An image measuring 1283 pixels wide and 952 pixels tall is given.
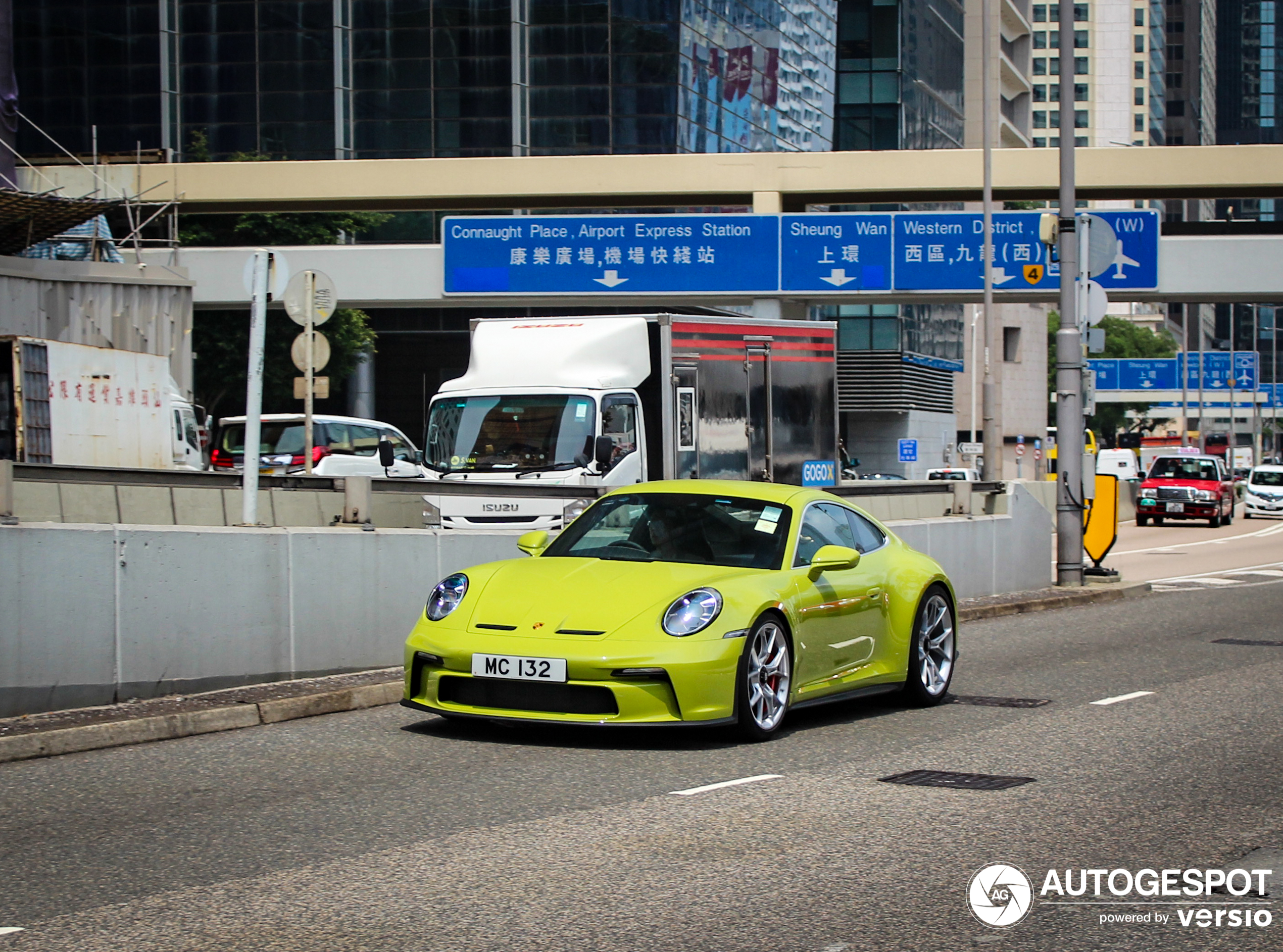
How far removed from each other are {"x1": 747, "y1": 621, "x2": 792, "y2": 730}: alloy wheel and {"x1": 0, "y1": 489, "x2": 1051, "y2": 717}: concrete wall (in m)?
3.19

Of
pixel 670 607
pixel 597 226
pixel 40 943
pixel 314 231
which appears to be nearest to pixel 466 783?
pixel 670 607

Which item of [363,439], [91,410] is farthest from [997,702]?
[363,439]

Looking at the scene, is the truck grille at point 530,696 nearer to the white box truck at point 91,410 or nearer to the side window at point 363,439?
the white box truck at point 91,410

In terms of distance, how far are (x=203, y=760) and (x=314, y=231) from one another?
3961cm

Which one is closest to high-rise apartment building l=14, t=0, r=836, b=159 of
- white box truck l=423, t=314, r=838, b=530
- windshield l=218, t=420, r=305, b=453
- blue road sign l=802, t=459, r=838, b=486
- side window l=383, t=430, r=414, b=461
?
side window l=383, t=430, r=414, b=461

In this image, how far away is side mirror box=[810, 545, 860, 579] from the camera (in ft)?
28.3

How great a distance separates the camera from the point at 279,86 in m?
55.4

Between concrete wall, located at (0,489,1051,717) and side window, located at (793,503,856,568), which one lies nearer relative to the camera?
concrete wall, located at (0,489,1051,717)

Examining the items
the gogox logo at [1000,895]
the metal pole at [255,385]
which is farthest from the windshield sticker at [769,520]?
the metal pole at [255,385]

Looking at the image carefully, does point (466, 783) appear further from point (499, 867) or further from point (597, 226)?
point (597, 226)

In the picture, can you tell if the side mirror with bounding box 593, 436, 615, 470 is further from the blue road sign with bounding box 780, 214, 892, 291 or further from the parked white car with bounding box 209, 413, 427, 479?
the blue road sign with bounding box 780, 214, 892, 291

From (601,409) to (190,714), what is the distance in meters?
8.63

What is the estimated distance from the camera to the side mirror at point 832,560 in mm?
8633

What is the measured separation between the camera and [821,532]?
9.29 metres
